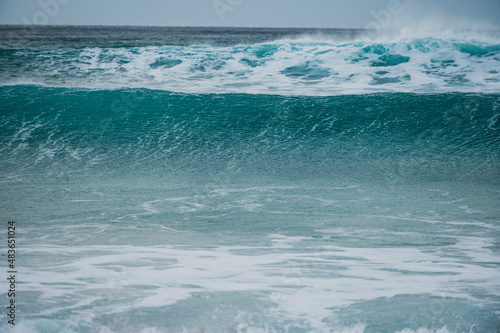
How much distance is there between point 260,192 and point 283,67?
7.03 m

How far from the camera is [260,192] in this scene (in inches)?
208

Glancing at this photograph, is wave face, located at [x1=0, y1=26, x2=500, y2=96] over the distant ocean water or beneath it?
over

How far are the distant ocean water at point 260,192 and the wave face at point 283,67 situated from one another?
0.08 metres

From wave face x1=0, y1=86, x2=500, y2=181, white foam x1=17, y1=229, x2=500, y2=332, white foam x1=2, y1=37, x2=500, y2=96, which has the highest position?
white foam x1=2, y1=37, x2=500, y2=96

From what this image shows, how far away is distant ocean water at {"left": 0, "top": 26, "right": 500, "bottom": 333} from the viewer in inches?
118

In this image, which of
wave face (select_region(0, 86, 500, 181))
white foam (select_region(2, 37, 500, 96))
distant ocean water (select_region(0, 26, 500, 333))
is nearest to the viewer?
distant ocean water (select_region(0, 26, 500, 333))

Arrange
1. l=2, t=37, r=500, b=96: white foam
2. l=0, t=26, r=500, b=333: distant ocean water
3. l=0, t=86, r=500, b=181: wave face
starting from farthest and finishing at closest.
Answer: l=2, t=37, r=500, b=96: white foam
l=0, t=86, r=500, b=181: wave face
l=0, t=26, r=500, b=333: distant ocean water

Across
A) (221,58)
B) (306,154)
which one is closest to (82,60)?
(221,58)

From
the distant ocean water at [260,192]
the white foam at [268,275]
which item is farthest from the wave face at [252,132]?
the white foam at [268,275]

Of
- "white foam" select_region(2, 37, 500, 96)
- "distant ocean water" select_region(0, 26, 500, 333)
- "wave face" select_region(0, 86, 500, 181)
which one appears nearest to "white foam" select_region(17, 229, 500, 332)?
"distant ocean water" select_region(0, 26, 500, 333)

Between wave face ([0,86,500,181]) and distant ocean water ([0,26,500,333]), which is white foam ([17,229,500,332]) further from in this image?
wave face ([0,86,500,181])

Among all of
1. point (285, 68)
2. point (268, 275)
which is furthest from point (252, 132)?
point (268, 275)

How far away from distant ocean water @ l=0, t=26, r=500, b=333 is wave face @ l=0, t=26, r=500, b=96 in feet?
0.25

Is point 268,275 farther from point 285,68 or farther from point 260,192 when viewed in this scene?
point 285,68
